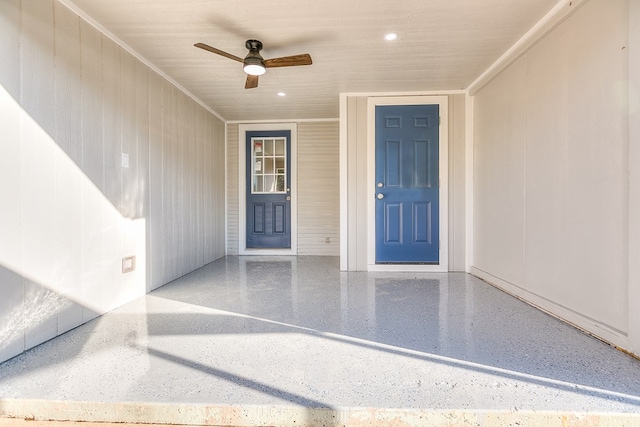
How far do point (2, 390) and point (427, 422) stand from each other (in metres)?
1.84

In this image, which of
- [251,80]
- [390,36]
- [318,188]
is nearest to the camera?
[390,36]

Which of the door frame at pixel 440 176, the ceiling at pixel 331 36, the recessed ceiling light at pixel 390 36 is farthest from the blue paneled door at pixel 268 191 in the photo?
the recessed ceiling light at pixel 390 36

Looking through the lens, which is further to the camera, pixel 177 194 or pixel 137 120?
pixel 177 194

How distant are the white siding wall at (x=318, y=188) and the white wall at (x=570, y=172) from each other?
2.58 meters

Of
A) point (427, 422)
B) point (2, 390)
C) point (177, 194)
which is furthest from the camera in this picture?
point (177, 194)

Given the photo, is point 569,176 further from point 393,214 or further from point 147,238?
point 147,238

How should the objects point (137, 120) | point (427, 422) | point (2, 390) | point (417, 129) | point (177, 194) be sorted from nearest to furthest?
point (427, 422)
point (2, 390)
point (137, 120)
point (177, 194)
point (417, 129)

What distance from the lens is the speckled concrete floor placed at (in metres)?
1.27

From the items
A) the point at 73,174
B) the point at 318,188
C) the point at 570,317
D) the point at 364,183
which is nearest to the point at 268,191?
the point at 318,188

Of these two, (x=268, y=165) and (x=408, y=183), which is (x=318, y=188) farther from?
(x=408, y=183)

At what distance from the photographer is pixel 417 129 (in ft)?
12.8

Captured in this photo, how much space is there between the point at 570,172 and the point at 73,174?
3.46m

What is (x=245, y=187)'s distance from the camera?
5.31 meters

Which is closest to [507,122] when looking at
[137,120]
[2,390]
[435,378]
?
[435,378]
